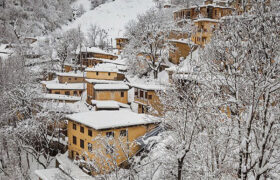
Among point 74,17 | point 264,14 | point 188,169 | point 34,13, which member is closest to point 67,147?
point 188,169

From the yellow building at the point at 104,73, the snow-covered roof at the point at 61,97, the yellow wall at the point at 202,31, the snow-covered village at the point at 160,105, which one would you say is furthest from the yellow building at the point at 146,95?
the yellow wall at the point at 202,31

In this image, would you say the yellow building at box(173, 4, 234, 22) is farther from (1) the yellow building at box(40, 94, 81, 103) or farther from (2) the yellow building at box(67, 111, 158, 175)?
(2) the yellow building at box(67, 111, 158, 175)

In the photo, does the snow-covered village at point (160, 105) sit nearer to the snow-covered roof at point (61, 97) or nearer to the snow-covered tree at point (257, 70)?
the snow-covered tree at point (257, 70)

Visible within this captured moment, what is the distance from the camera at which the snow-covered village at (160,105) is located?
8.94 metres

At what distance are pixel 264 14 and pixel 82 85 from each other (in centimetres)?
4345

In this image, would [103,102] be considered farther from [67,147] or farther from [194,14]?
[194,14]

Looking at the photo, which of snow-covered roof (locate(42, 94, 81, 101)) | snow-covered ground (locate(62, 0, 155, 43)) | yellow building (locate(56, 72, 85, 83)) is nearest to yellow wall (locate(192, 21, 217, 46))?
snow-covered roof (locate(42, 94, 81, 101))

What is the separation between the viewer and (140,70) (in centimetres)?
4434

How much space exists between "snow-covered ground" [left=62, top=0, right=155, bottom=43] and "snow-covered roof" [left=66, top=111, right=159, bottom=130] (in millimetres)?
80824

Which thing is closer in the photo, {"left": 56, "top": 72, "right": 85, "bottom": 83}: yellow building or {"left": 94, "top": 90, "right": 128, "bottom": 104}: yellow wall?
{"left": 94, "top": 90, "right": 128, "bottom": 104}: yellow wall

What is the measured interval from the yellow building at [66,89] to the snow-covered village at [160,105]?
17 centimetres

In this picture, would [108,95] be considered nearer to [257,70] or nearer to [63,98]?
[63,98]

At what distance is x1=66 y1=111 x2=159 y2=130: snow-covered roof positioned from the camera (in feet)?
85.6

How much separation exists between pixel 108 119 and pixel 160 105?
19.3 feet
